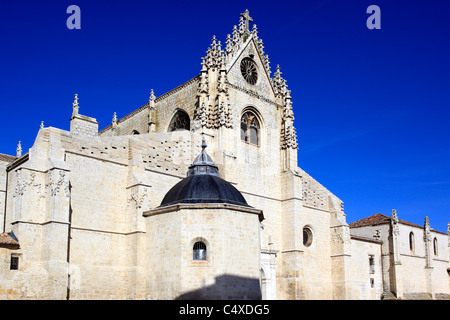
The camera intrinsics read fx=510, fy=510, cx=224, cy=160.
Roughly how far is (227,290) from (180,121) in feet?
45.7

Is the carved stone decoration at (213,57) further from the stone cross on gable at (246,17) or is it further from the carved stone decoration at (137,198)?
the carved stone decoration at (137,198)

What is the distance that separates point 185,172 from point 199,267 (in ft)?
22.4

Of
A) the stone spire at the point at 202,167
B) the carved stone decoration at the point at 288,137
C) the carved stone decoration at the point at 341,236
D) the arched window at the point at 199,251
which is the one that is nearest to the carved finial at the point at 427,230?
the carved stone decoration at the point at 341,236

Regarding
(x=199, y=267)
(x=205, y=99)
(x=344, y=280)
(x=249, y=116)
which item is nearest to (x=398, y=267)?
(x=344, y=280)

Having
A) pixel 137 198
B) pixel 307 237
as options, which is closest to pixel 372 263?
pixel 307 237

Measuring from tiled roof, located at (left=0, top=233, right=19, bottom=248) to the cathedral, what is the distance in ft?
0.26

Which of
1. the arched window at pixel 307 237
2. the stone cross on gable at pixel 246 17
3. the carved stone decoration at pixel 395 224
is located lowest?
the arched window at pixel 307 237

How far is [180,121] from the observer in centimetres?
3095

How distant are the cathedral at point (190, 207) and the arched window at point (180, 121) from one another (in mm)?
69

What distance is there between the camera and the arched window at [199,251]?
19867mm

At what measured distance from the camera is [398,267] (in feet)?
119

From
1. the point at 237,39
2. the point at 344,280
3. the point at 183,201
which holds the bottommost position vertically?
the point at 344,280
